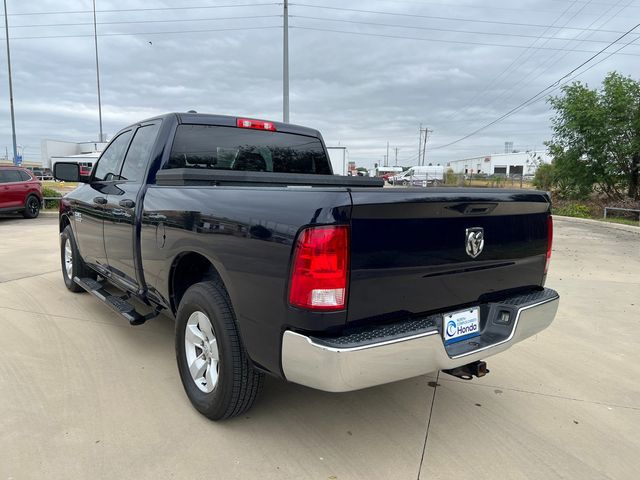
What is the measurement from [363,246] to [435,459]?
1.31m

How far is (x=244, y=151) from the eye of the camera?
4.09 meters

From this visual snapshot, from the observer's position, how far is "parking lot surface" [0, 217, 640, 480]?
2.51 meters

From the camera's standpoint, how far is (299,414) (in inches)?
120

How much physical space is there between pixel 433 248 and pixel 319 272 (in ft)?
2.22

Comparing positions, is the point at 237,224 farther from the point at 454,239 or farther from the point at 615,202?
the point at 615,202

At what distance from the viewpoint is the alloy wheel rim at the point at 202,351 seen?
111 inches

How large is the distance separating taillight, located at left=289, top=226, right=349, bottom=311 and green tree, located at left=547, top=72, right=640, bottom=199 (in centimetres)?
1931

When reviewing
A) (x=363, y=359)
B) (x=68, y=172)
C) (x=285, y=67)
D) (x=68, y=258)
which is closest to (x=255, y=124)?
(x=68, y=172)

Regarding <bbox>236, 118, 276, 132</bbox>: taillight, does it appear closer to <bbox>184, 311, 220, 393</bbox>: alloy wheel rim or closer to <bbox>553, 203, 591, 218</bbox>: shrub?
<bbox>184, 311, 220, 393</bbox>: alloy wheel rim

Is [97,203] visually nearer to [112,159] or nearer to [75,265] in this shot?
[112,159]

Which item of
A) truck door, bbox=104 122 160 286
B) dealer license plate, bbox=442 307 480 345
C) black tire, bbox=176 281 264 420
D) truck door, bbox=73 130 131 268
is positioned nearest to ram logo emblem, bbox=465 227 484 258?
dealer license plate, bbox=442 307 480 345

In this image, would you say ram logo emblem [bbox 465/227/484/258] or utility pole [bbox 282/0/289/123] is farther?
utility pole [bbox 282/0/289/123]

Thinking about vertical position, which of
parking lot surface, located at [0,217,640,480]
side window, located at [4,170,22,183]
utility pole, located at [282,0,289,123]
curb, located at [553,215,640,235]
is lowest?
parking lot surface, located at [0,217,640,480]

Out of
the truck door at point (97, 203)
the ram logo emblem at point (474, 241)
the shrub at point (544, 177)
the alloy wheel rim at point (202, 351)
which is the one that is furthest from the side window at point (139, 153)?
the shrub at point (544, 177)
